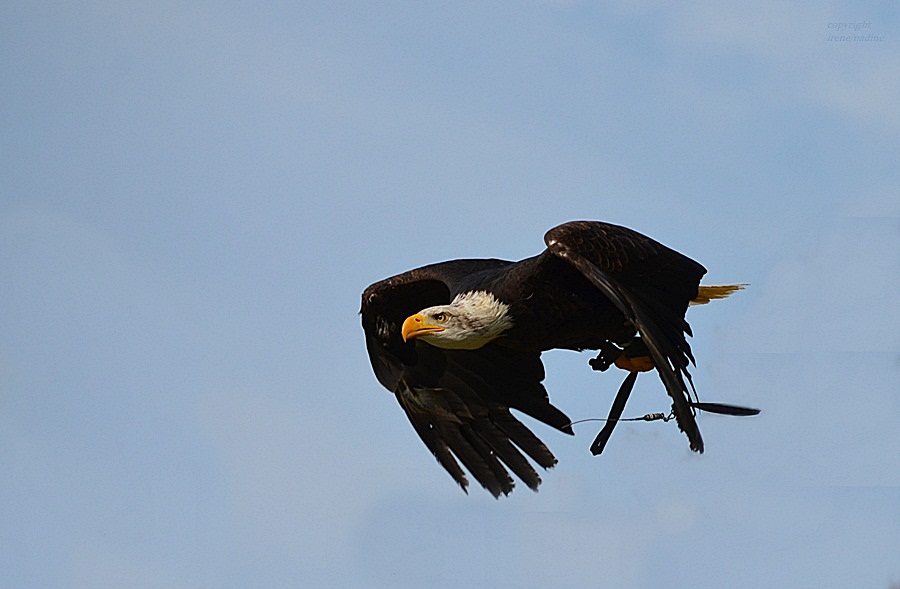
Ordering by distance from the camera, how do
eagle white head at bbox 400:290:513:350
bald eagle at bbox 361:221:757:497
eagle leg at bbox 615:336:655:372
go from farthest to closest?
1. eagle leg at bbox 615:336:655:372
2. eagle white head at bbox 400:290:513:350
3. bald eagle at bbox 361:221:757:497

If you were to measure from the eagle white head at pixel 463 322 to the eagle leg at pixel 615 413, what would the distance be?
947 mm

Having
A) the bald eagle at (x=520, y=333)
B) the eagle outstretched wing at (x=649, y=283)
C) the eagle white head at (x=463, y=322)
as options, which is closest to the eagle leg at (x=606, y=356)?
the bald eagle at (x=520, y=333)

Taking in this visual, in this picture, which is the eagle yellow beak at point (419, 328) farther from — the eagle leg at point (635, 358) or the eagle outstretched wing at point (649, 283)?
the eagle leg at point (635, 358)

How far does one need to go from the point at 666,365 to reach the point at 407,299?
2565mm

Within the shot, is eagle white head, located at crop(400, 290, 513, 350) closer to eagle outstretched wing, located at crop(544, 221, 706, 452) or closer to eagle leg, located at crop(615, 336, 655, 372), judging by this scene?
eagle outstretched wing, located at crop(544, 221, 706, 452)

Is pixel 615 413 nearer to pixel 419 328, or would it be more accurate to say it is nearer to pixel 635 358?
pixel 635 358

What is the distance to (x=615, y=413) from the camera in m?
9.77

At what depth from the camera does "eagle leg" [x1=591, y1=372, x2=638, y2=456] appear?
968 cm

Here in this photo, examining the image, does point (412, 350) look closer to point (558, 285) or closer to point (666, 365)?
point (558, 285)

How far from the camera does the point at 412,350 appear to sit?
1071 centimetres

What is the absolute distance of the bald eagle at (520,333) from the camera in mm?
8844

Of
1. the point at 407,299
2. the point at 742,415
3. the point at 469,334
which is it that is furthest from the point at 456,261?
the point at 742,415

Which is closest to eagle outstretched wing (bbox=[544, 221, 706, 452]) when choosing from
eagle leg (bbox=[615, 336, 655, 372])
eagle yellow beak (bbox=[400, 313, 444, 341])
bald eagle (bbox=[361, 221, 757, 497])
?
bald eagle (bbox=[361, 221, 757, 497])

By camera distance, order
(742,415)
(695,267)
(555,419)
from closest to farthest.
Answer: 1. (742,415)
2. (695,267)
3. (555,419)
